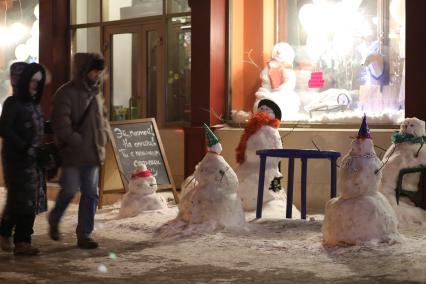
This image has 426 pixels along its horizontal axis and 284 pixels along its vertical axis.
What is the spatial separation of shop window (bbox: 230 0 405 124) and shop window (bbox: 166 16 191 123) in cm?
140

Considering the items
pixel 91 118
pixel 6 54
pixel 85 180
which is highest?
→ pixel 6 54

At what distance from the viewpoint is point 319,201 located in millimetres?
10242

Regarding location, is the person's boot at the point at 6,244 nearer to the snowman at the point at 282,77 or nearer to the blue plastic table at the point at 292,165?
the blue plastic table at the point at 292,165

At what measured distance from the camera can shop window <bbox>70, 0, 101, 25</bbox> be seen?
1361 centimetres

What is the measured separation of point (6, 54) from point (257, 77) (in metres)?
6.09

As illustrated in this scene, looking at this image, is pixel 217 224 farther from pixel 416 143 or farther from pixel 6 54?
pixel 6 54

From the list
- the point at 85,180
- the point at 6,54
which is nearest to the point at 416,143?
the point at 85,180

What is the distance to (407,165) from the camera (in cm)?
837

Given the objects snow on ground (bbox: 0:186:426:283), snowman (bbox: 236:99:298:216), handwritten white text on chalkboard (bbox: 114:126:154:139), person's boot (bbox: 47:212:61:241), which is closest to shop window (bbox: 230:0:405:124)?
snowman (bbox: 236:99:298:216)

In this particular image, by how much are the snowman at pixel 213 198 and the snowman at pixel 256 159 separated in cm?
134

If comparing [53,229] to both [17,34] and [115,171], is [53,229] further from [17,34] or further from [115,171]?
[17,34]

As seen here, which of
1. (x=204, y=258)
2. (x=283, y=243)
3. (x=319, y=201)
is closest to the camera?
(x=204, y=258)

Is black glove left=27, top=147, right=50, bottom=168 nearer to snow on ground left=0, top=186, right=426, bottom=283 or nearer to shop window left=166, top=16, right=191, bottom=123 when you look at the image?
snow on ground left=0, top=186, right=426, bottom=283

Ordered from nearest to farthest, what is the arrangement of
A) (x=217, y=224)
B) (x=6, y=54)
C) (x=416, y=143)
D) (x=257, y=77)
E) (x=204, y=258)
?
(x=204, y=258), (x=217, y=224), (x=416, y=143), (x=257, y=77), (x=6, y=54)
